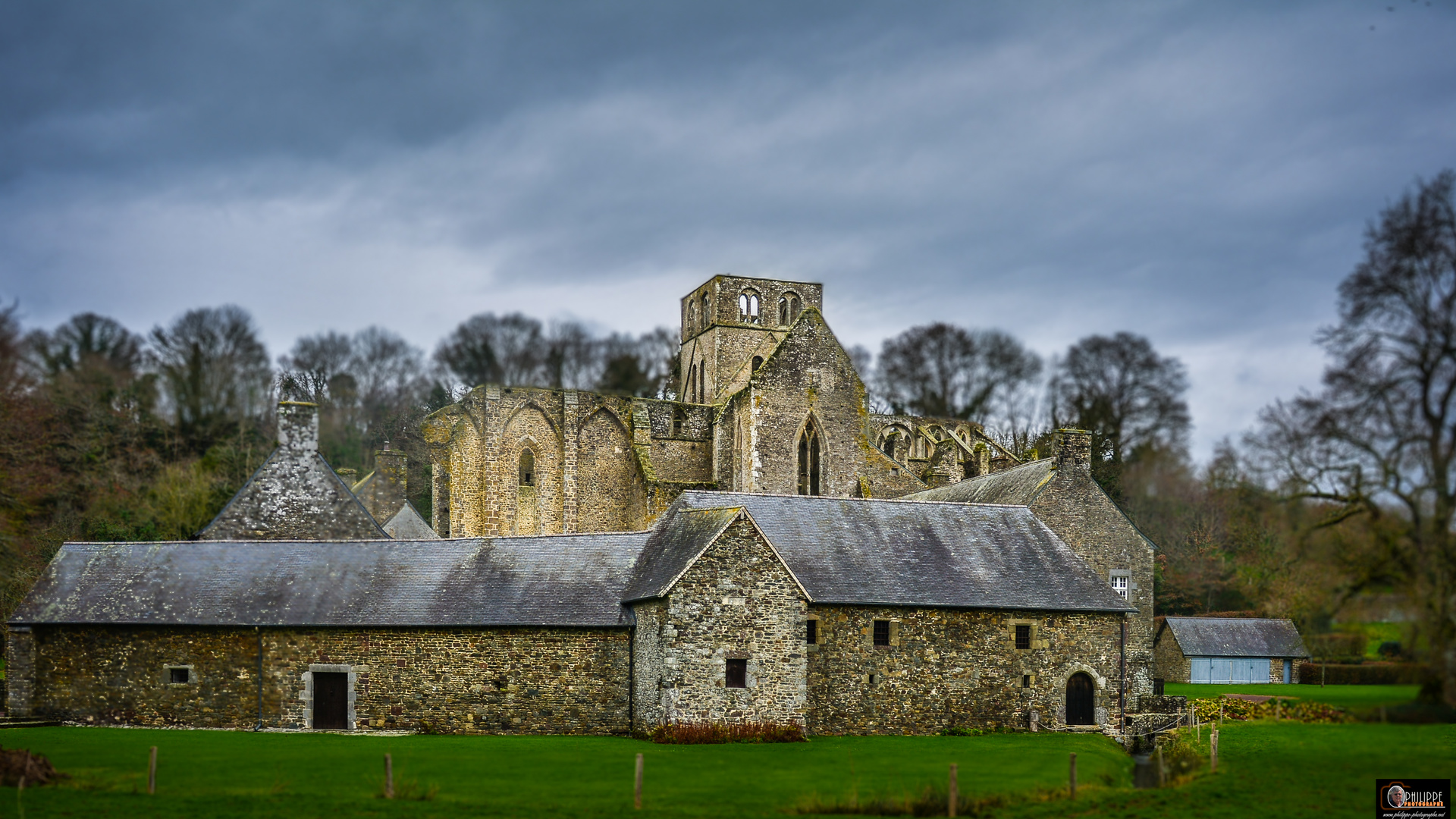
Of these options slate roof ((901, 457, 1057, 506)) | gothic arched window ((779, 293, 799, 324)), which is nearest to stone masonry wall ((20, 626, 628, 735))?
slate roof ((901, 457, 1057, 506))

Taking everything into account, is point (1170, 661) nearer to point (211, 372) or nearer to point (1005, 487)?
point (1005, 487)

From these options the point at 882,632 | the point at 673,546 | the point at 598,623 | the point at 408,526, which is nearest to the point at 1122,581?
the point at 882,632

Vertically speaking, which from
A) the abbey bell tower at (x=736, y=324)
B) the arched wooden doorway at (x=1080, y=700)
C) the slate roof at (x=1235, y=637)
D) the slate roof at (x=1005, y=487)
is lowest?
the slate roof at (x=1235, y=637)

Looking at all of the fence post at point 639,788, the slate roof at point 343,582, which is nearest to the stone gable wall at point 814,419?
the slate roof at point 343,582

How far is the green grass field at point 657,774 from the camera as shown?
17328 mm

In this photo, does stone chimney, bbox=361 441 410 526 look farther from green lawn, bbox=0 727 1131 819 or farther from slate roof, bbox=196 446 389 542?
green lawn, bbox=0 727 1131 819

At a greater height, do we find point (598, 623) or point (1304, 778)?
point (598, 623)

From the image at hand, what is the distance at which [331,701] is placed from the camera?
27281 mm

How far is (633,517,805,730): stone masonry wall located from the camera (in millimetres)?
25453

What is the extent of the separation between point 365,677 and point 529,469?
1622 centimetres

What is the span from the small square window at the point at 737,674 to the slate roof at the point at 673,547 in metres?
2.09

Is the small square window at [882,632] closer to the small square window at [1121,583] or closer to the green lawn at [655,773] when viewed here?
Answer: the green lawn at [655,773]

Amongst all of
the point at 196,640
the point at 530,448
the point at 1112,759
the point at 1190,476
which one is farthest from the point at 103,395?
the point at 1190,476

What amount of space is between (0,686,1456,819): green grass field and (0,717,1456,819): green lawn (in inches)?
1.8
